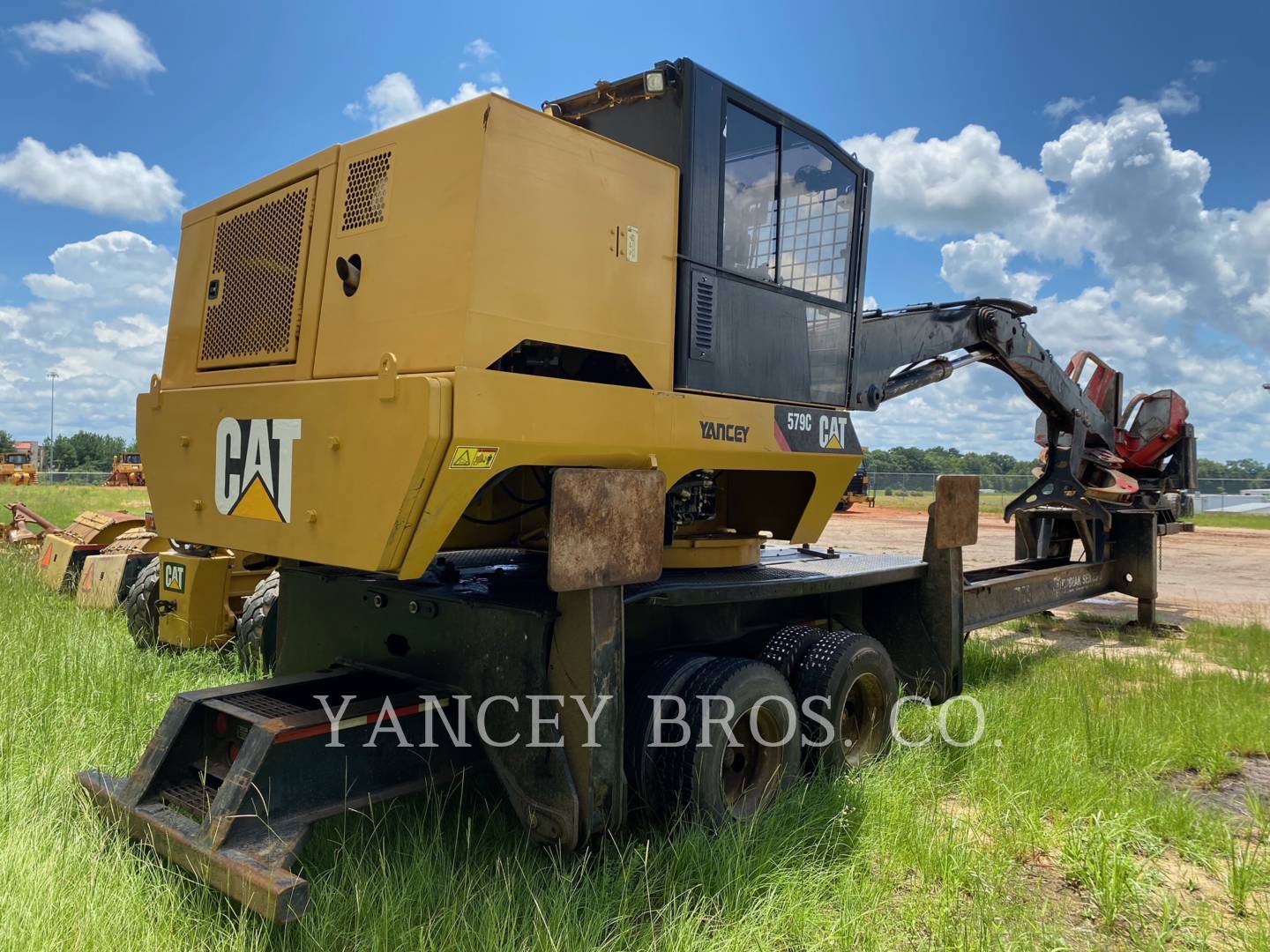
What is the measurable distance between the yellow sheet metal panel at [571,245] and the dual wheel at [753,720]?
129cm

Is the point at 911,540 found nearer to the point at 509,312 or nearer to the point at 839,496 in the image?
the point at 839,496

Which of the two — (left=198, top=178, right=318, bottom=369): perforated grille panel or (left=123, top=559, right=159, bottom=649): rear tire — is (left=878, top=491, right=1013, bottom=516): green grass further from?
(left=198, top=178, right=318, bottom=369): perforated grille panel

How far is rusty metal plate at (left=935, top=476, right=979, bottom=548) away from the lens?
5633mm

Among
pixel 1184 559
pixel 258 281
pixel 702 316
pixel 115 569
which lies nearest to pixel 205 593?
pixel 115 569

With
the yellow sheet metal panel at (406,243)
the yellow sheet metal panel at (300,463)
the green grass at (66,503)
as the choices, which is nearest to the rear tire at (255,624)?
the yellow sheet metal panel at (300,463)

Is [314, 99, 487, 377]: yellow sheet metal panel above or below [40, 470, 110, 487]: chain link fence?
above

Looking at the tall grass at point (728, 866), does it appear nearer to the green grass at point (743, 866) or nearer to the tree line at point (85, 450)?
the green grass at point (743, 866)

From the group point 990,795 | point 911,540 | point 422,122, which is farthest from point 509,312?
point 911,540

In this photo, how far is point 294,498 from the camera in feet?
11.5

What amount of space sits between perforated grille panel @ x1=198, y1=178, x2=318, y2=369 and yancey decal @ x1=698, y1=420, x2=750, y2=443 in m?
1.72

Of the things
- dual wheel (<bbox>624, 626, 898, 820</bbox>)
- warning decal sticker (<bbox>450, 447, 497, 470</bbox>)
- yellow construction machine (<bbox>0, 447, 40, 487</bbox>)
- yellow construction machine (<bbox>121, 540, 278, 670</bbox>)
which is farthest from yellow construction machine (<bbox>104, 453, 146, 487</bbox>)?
warning decal sticker (<bbox>450, 447, 497, 470</bbox>)

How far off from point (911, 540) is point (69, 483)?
4366 cm

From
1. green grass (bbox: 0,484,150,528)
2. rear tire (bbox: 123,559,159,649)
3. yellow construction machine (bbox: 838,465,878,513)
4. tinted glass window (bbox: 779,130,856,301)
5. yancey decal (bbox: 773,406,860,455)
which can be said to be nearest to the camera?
yancey decal (bbox: 773,406,860,455)

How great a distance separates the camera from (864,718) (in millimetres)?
5109
